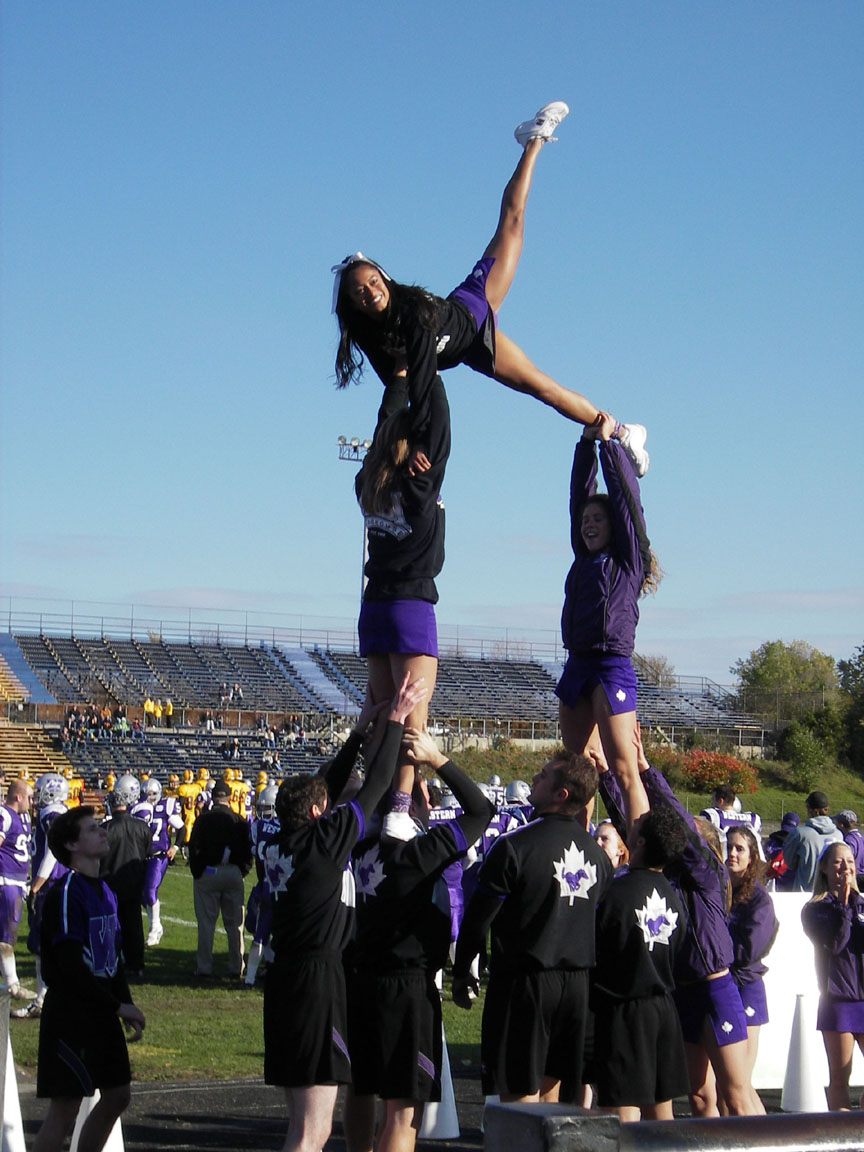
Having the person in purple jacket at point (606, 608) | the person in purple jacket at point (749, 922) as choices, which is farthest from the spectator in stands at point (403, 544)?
the person in purple jacket at point (749, 922)

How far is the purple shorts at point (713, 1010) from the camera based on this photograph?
5.61 meters

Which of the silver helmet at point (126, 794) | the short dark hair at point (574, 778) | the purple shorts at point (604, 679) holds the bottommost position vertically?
the silver helmet at point (126, 794)

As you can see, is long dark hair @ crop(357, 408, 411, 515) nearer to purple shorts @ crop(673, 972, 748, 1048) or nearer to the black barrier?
purple shorts @ crop(673, 972, 748, 1048)

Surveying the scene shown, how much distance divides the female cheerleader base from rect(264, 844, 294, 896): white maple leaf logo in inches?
55.8

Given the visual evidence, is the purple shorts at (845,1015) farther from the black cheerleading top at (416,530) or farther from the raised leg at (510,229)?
the raised leg at (510,229)

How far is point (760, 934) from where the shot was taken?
21.1 feet

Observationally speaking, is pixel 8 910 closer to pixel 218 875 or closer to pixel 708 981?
pixel 218 875

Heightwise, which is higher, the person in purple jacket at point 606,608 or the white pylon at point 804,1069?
the person in purple jacket at point 606,608

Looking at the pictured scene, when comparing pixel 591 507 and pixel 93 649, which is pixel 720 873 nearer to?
pixel 591 507

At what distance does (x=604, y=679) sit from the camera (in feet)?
18.7

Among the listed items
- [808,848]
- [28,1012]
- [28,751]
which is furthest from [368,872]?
[28,751]

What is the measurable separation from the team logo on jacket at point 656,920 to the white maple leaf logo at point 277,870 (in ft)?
4.11

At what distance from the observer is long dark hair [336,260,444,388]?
181 inches

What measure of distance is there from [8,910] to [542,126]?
8718mm
